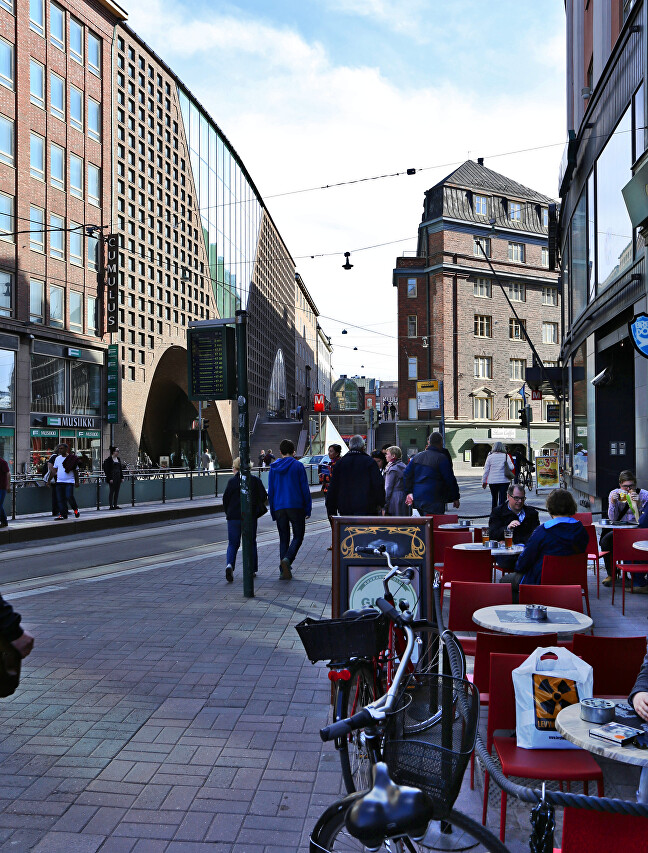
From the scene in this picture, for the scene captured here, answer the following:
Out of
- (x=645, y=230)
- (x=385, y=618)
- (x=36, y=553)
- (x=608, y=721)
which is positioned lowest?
(x=36, y=553)

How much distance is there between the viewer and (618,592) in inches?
382

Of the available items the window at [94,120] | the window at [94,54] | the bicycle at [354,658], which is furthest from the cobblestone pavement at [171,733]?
the window at [94,54]

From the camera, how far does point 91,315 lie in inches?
1521

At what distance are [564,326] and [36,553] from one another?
→ 24.7 metres

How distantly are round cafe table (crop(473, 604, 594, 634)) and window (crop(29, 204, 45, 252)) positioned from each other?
109 feet

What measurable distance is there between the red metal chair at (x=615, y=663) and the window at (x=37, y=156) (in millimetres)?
35631

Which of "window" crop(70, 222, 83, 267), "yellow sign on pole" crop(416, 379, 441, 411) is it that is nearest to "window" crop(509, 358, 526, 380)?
"yellow sign on pole" crop(416, 379, 441, 411)

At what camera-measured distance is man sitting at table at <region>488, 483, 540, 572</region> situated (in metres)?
8.62

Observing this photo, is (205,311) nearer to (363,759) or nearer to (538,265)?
(538,265)

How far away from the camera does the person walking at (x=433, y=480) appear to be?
10562 mm

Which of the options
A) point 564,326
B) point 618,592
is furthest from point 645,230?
point 564,326

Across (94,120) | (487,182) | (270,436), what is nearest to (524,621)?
(94,120)

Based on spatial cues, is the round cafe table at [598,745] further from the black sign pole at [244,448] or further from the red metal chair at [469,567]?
the black sign pole at [244,448]

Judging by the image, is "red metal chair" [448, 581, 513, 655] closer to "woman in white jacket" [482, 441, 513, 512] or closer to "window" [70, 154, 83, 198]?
"woman in white jacket" [482, 441, 513, 512]
